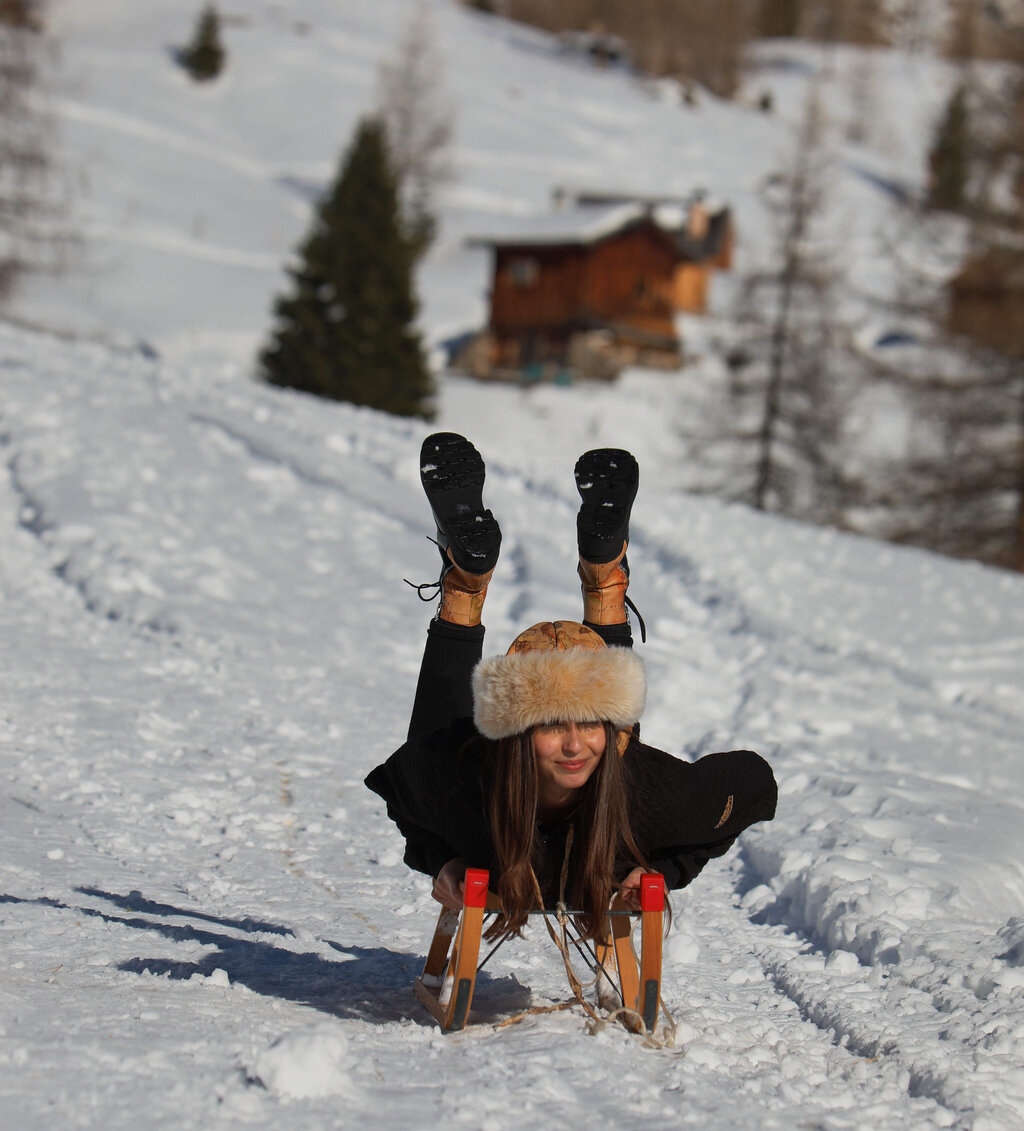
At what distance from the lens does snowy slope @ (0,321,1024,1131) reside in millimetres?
2682

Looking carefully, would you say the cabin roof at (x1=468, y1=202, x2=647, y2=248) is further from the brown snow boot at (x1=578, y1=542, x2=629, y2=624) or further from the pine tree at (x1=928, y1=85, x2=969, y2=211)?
the brown snow boot at (x1=578, y1=542, x2=629, y2=624)

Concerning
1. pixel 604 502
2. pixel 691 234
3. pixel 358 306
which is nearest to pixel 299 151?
pixel 691 234

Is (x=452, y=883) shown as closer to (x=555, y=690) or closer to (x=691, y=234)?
(x=555, y=690)

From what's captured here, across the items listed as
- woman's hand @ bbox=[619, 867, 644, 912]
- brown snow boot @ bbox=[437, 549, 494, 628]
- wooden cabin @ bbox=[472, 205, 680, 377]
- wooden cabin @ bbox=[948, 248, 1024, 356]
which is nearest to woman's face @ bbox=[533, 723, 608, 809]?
woman's hand @ bbox=[619, 867, 644, 912]

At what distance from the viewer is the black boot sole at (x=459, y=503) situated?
3.72 m

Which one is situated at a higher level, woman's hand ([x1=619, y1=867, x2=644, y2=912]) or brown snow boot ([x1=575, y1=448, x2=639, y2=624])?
brown snow boot ([x1=575, y1=448, x2=639, y2=624])

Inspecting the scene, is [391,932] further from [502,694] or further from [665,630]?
[665,630]

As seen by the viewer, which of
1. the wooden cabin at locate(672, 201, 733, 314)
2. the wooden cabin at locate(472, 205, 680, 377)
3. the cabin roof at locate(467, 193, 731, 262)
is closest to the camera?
the wooden cabin at locate(472, 205, 680, 377)

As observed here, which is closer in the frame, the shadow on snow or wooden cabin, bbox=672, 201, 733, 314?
the shadow on snow

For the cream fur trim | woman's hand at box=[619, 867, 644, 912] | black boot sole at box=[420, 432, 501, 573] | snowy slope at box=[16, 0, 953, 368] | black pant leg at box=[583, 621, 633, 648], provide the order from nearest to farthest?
1. the cream fur trim
2. woman's hand at box=[619, 867, 644, 912]
3. black boot sole at box=[420, 432, 501, 573]
4. black pant leg at box=[583, 621, 633, 648]
5. snowy slope at box=[16, 0, 953, 368]

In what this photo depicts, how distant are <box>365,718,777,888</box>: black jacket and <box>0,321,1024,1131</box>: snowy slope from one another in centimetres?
47

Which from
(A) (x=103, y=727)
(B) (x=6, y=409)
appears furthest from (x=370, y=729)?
(B) (x=6, y=409)

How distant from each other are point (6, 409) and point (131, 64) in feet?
183

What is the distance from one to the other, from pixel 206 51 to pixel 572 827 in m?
62.7
